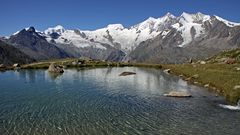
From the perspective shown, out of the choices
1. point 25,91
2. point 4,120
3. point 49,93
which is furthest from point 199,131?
point 25,91

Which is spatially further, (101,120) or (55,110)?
(55,110)

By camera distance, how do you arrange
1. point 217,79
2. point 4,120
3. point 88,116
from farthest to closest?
point 217,79 → point 88,116 → point 4,120

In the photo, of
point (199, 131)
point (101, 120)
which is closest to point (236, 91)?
point (199, 131)

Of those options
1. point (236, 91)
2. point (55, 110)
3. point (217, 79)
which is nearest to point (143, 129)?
point (55, 110)

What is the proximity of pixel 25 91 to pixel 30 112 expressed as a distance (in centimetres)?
2319

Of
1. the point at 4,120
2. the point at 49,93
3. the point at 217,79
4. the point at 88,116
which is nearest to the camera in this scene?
the point at 4,120

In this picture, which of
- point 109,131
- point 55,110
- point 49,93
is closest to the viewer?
point 109,131

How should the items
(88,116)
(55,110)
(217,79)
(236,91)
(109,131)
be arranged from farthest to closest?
(217,79)
(236,91)
(55,110)
(88,116)
(109,131)

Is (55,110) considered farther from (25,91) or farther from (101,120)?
(25,91)

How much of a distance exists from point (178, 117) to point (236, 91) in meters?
22.0

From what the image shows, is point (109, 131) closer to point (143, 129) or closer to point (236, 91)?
point (143, 129)

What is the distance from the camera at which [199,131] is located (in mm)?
37938

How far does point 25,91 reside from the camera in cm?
6894

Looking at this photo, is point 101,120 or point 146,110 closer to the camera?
point 101,120
